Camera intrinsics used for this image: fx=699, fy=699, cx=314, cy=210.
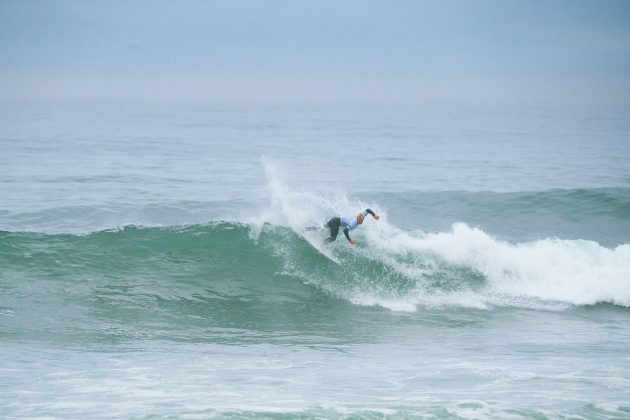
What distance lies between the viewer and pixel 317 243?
16984 millimetres

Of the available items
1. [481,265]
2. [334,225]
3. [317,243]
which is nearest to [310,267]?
[317,243]

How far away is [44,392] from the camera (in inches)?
370

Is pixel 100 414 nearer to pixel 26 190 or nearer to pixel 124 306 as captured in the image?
pixel 124 306

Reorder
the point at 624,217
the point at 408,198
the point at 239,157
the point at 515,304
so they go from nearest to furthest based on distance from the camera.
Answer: the point at 515,304 → the point at 624,217 → the point at 408,198 → the point at 239,157

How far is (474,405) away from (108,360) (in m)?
5.76

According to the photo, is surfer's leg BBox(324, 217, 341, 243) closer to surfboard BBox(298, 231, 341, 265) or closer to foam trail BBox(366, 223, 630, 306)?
surfboard BBox(298, 231, 341, 265)

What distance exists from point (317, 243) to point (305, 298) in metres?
1.77

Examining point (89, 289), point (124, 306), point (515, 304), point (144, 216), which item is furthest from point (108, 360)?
point (144, 216)

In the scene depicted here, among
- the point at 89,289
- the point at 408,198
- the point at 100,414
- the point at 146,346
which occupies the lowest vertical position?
the point at 100,414

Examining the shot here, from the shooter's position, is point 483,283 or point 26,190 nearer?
point 483,283

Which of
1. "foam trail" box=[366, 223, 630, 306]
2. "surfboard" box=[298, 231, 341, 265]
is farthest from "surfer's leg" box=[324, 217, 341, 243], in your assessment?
"foam trail" box=[366, 223, 630, 306]

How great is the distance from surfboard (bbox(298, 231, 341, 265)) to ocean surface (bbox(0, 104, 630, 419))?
Result: 0.18m

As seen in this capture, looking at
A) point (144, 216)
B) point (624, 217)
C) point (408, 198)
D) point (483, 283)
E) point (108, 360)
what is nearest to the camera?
point (108, 360)

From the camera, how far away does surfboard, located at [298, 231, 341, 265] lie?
668 inches
